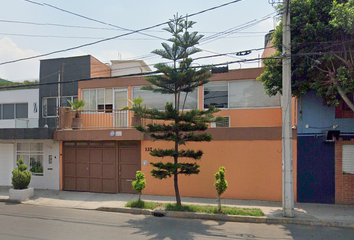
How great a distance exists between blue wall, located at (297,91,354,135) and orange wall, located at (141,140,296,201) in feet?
3.95

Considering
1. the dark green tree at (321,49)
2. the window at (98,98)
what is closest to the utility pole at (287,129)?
the dark green tree at (321,49)

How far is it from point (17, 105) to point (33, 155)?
549 cm

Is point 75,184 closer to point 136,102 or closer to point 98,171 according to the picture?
point 98,171

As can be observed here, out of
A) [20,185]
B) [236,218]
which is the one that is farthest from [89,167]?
[236,218]

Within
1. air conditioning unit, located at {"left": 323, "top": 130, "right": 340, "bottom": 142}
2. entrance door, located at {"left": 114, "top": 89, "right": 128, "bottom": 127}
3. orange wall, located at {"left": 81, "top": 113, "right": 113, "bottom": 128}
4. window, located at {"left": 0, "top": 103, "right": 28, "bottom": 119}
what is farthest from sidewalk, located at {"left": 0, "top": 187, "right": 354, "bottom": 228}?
window, located at {"left": 0, "top": 103, "right": 28, "bottom": 119}

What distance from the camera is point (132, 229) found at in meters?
7.65

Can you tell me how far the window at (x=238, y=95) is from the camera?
1280 centimetres

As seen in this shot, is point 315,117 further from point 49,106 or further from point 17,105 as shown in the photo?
point 17,105

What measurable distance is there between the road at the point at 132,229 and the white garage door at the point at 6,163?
5828 mm

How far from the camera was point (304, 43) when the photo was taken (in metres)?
9.34

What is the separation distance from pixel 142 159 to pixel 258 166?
4896mm

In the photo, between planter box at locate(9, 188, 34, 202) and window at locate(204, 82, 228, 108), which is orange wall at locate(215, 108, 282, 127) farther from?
planter box at locate(9, 188, 34, 202)

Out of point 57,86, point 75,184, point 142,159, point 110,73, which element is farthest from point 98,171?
point 110,73

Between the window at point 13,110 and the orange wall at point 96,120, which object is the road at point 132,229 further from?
the window at point 13,110
